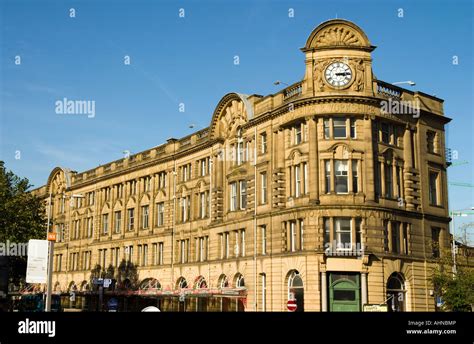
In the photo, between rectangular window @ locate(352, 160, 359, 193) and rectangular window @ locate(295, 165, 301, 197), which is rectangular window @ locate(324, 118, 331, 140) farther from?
rectangular window @ locate(295, 165, 301, 197)

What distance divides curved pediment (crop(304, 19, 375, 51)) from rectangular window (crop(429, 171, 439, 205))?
13.4 m

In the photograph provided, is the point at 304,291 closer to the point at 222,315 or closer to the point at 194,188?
the point at 194,188

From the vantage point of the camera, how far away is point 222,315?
15.8 metres

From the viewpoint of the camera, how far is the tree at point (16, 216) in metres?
55.8

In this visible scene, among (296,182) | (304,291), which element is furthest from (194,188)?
(304,291)

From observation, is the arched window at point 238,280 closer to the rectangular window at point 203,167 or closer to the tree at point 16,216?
the rectangular window at point 203,167

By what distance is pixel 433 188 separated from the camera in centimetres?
5678

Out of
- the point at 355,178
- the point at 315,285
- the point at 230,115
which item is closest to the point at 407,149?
the point at 355,178

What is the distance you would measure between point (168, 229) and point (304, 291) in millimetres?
25634

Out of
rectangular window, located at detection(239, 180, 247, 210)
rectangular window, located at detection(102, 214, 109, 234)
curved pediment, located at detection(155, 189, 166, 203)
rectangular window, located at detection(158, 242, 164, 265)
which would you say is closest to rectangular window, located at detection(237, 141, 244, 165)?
rectangular window, located at detection(239, 180, 247, 210)

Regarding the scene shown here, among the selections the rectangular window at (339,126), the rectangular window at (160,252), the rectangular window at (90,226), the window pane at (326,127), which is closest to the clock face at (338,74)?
the rectangular window at (339,126)

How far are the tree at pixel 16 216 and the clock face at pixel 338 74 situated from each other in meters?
29.3

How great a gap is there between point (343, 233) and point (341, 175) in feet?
15.2

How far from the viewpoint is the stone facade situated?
49.1 m
